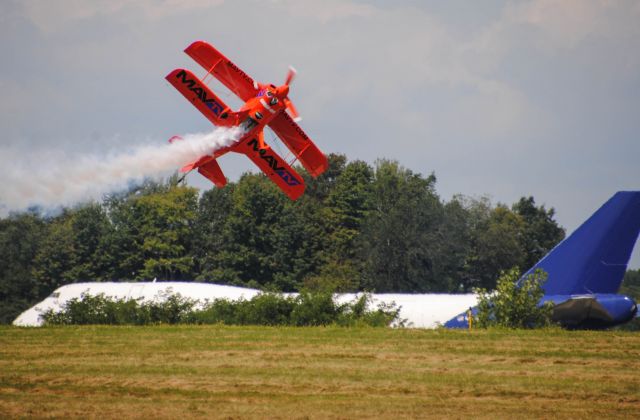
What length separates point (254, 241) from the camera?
72.4 meters

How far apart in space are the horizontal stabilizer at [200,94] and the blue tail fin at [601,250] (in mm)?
10905

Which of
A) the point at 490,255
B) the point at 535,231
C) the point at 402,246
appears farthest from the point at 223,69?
the point at 535,231

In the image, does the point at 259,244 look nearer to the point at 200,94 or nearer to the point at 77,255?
the point at 77,255

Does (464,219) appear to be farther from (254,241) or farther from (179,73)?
Answer: (179,73)

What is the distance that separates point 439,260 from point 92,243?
2637cm

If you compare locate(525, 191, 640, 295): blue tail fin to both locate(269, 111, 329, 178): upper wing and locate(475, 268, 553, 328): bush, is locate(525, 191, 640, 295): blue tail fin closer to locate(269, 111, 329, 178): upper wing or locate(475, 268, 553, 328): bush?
locate(475, 268, 553, 328): bush

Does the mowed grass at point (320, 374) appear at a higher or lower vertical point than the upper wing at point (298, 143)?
lower

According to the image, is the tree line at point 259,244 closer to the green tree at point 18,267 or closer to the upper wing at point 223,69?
the green tree at point 18,267

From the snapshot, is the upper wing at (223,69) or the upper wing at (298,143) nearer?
the upper wing at (223,69)

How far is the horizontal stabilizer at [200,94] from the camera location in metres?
30.6

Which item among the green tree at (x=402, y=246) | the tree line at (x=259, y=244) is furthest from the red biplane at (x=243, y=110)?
the green tree at (x=402, y=246)

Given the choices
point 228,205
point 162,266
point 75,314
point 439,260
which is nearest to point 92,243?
point 162,266

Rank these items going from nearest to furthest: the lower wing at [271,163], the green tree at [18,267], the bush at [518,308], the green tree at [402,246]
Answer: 1. the bush at [518,308]
2. the lower wing at [271,163]
3. the green tree at [18,267]
4. the green tree at [402,246]

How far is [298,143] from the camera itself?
33.0m
